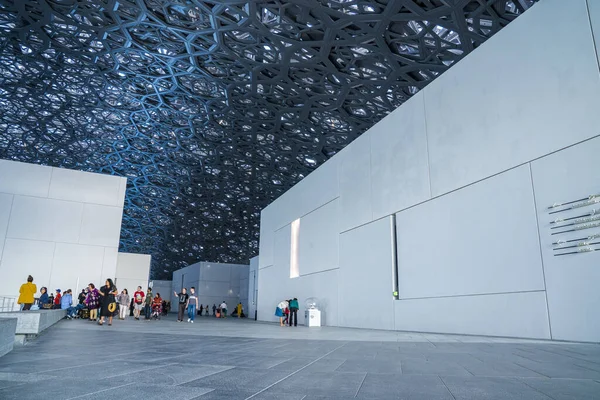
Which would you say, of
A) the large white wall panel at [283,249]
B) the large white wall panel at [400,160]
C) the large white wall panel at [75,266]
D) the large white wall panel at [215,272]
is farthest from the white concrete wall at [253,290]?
the large white wall panel at [400,160]

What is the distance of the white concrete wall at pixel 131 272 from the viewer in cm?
2988

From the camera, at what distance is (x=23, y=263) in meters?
18.7

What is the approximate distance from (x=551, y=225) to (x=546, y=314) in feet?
6.07

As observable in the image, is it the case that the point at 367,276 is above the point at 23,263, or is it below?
below

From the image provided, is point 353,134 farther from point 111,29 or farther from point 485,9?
point 111,29

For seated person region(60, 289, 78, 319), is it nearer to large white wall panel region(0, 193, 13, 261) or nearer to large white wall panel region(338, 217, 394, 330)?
large white wall panel region(0, 193, 13, 261)

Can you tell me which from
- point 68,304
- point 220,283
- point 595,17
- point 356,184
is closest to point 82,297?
point 68,304

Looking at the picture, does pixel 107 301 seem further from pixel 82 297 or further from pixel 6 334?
pixel 6 334

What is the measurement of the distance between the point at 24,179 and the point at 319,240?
14.0m

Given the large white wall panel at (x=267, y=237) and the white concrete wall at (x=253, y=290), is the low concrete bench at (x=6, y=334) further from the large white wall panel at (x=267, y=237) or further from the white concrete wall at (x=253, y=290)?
the white concrete wall at (x=253, y=290)

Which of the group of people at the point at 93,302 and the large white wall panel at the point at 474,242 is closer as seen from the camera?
the large white wall panel at the point at 474,242

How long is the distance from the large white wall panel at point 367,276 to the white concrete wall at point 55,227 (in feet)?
38.4

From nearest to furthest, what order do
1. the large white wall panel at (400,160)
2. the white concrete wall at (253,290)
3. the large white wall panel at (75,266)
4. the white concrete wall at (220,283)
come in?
the large white wall panel at (400,160), the large white wall panel at (75,266), the white concrete wall at (253,290), the white concrete wall at (220,283)

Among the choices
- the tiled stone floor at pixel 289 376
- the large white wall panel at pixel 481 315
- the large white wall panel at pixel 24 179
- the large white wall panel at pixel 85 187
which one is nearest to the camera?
the tiled stone floor at pixel 289 376
